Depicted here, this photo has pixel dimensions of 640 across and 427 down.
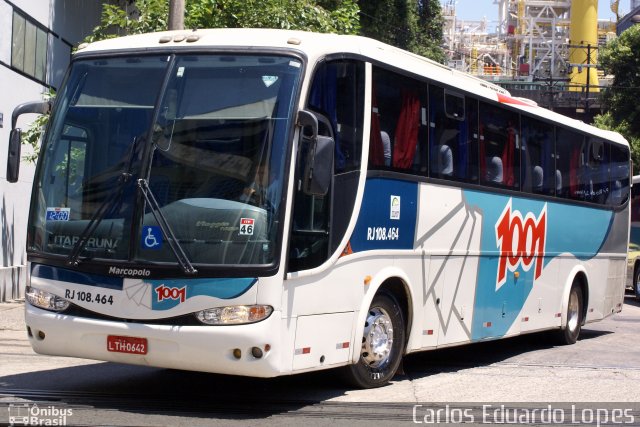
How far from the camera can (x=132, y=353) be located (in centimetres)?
828

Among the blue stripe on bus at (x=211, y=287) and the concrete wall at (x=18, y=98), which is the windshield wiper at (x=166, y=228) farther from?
the concrete wall at (x=18, y=98)

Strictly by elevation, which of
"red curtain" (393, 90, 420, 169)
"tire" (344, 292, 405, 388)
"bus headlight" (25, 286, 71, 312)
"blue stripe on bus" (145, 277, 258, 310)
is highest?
"red curtain" (393, 90, 420, 169)

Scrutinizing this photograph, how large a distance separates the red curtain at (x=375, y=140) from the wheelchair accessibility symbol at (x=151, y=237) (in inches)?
91.8

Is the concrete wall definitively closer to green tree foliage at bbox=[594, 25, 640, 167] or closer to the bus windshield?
the bus windshield

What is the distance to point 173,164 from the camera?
8.37 m

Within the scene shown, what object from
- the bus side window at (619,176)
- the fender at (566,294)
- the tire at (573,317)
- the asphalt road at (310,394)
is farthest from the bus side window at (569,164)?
the asphalt road at (310,394)

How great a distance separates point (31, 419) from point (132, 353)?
0.98 metres

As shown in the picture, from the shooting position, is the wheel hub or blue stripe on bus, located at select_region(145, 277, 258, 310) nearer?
blue stripe on bus, located at select_region(145, 277, 258, 310)

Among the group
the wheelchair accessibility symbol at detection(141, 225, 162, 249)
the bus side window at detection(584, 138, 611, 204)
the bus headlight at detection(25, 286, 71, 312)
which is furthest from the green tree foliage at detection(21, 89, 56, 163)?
the wheelchair accessibility symbol at detection(141, 225, 162, 249)

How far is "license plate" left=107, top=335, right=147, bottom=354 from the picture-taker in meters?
8.24

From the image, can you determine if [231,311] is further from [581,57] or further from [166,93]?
[581,57]

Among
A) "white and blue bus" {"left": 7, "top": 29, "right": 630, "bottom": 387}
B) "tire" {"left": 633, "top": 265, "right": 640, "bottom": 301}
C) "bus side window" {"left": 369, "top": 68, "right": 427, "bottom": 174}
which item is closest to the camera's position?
"white and blue bus" {"left": 7, "top": 29, "right": 630, "bottom": 387}

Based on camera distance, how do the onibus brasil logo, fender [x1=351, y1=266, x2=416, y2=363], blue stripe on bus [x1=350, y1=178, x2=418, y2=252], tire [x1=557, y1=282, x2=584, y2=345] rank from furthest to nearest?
tire [x1=557, y1=282, x2=584, y2=345] < the onibus brasil logo < blue stripe on bus [x1=350, y1=178, x2=418, y2=252] < fender [x1=351, y1=266, x2=416, y2=363]

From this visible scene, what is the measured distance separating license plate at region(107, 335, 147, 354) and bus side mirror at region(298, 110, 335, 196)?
181 centimetres
